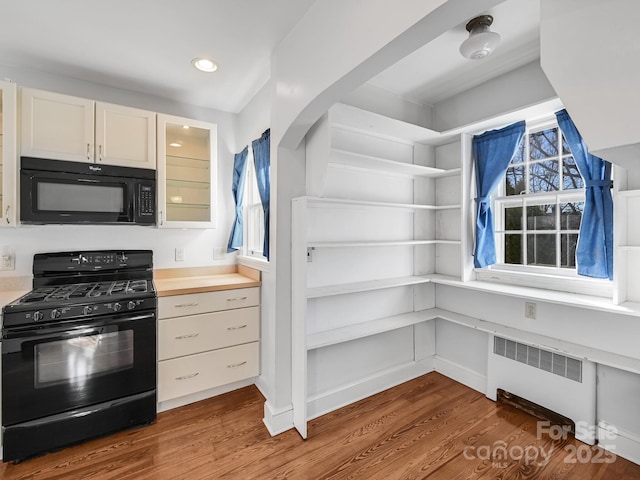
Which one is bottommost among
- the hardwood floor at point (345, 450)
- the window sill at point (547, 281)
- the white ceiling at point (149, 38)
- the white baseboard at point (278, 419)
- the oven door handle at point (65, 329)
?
the hardwood floor at point (345, 450)

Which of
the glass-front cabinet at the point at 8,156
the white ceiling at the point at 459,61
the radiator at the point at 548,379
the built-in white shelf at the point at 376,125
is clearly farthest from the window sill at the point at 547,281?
the glass-front cabinet at the point at 8,156

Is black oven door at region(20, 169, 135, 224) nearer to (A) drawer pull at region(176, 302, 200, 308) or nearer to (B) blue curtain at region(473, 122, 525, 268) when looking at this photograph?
Result: (A) drawer pull at region(176, 302, 200, 308)

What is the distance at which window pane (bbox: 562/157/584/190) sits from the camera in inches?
82.4

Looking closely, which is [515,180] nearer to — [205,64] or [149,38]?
[205,64]

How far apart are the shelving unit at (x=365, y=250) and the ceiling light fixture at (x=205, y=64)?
35.9 inches

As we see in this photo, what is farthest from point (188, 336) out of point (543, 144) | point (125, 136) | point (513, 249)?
point (543, 144)

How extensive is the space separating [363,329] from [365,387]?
54 centimetres

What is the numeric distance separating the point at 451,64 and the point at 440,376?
8.75ft

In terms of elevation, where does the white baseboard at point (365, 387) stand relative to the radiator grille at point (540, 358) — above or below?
below

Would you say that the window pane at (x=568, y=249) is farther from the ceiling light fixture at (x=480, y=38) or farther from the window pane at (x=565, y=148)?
the ceiling light fixture at (x=480, y=38)

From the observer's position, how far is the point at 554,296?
78.0 inches

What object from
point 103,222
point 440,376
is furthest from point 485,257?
point 103,222

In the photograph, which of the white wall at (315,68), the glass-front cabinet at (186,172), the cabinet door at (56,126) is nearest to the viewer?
the white wall at (315,68)

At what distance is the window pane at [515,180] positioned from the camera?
245 centimetres
